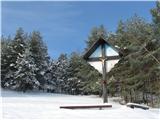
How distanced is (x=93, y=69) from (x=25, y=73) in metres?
17.7

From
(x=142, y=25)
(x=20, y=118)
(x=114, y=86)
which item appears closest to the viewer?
(x=20, y=118)

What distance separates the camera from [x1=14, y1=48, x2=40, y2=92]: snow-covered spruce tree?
2255 inches

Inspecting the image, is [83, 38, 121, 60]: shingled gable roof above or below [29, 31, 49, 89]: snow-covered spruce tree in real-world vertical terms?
below

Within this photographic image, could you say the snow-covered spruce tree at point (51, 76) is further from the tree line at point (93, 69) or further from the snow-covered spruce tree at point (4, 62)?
the snow-covered spruce tree at point (4, 62)

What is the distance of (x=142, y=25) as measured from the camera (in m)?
34.6

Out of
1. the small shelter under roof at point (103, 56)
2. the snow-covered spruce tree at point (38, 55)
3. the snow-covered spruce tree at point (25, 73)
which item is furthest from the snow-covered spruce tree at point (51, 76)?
the small shelter under roof at point (103, 56)

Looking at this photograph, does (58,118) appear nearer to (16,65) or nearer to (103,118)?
(103,118)

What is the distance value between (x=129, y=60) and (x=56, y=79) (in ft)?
138

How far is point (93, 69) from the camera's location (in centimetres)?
4303

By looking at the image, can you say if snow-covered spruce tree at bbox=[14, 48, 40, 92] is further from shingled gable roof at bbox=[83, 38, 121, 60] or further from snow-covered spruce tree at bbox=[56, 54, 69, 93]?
shingled gable roof at bbox=[83, 38, 121, 60]

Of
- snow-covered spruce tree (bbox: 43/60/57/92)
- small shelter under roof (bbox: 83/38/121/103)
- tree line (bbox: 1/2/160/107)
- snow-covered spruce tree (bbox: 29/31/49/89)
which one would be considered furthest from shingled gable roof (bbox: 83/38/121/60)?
snow-covered spruce tree (bbox: 43/60/57/92)

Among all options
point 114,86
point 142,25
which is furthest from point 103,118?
point 114,86

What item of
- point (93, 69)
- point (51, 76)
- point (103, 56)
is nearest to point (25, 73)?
point (51, 76)

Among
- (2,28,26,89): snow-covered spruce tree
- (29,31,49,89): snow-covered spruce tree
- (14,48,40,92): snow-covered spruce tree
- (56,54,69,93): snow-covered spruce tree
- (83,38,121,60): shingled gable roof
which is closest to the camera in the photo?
(83,38,121,60): shingled gable roof
